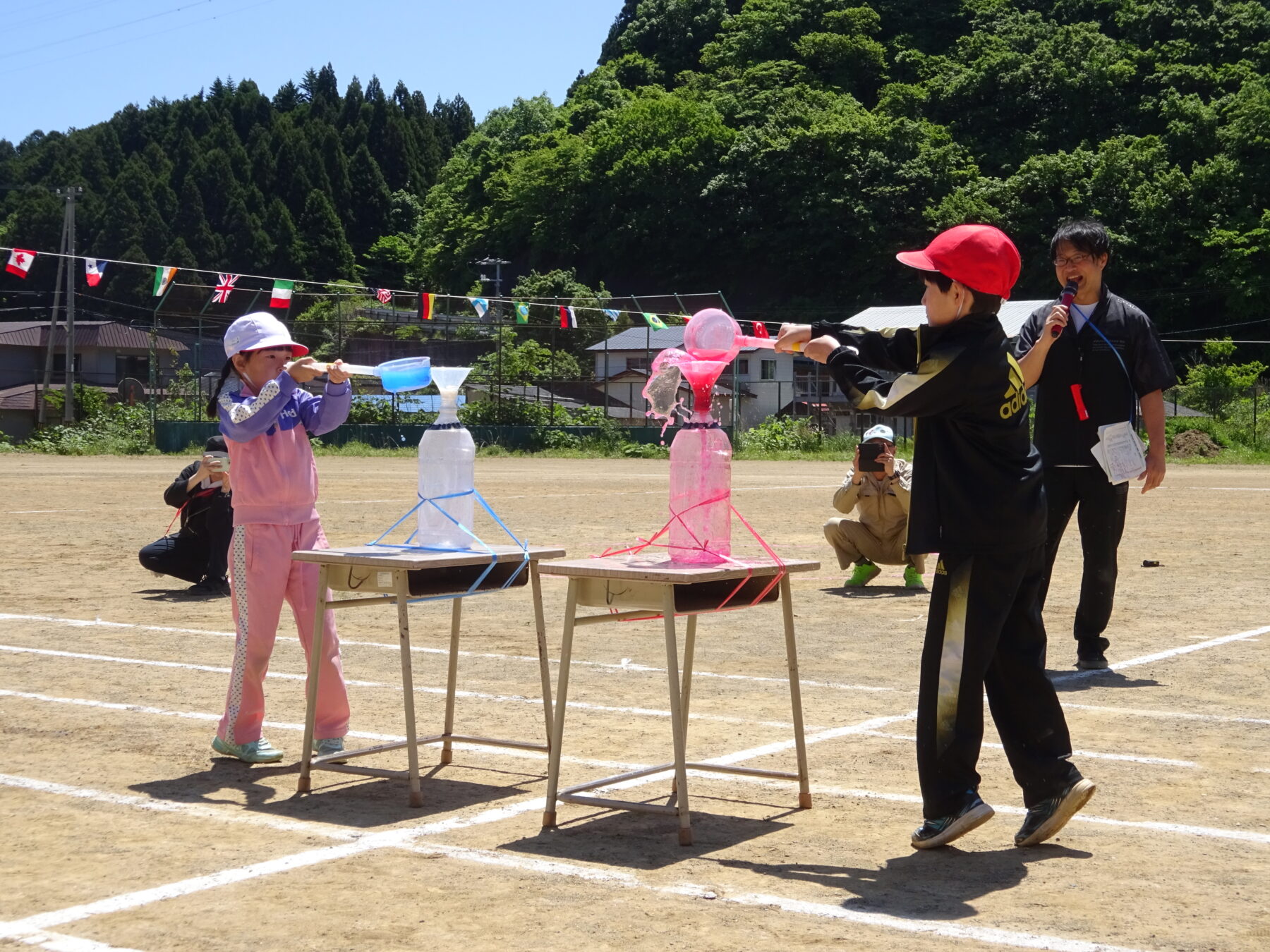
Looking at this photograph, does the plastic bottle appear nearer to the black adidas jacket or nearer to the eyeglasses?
the black adidas jacket

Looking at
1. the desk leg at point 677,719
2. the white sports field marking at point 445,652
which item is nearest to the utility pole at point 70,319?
the white sports field marking at point 445,652

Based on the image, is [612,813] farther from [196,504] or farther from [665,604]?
[196,504]

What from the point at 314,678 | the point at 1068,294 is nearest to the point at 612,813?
the point at 314,678

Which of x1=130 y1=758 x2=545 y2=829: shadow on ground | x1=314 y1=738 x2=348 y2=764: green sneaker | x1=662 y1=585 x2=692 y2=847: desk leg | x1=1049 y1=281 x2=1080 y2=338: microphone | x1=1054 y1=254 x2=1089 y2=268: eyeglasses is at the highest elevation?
x1=1054 y1=254 x2=1089 y2=268: eyeglasses

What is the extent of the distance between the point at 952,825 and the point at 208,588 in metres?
8.25

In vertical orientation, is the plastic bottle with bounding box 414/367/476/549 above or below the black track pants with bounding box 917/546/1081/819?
above

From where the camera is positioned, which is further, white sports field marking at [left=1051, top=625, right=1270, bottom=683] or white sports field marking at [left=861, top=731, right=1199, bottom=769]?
white sports field marking at [left=1051, top=625, right=1270, bottom=683]

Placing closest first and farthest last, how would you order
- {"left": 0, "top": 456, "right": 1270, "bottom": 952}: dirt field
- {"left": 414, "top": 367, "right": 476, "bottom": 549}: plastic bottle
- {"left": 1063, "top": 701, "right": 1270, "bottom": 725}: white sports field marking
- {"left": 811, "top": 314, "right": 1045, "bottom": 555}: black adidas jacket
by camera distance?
1. {"left": 0, "top": 456, "right": 1270, "bottom": 952}: dirt field
2. {"left": 811, "top": 314, "right": 1045, "bottom": 555}: black adidas jacket
3. {"left": 414, "top": 367, "right": 476, "bottom": 549}: plastic bottle
4. {"left": 1063, "top": 701, "right": 1270, "bottom": 725}: white sports field marking

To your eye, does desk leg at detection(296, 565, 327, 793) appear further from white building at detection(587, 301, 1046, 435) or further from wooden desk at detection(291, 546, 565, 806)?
white building at detection(587, 301, 1046, 435)

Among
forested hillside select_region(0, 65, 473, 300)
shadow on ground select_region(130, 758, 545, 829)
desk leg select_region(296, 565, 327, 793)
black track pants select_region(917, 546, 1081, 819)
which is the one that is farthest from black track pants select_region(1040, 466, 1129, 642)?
forested hillside select_region(0, 65, 473, 300)

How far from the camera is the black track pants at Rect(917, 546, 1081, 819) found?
4.54 metres

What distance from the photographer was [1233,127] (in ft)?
224

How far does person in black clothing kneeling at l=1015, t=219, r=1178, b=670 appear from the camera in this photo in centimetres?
771

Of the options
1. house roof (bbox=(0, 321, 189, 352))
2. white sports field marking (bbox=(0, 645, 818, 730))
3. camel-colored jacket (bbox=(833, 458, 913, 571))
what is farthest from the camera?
house roof (bbox=(0, 321, 189, 352))
